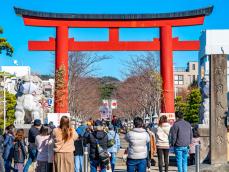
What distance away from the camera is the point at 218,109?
12891 millimetres

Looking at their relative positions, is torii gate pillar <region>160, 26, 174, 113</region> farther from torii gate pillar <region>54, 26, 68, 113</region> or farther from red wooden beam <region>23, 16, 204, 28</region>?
torii gate pillar <region>54, 26, 68, 113</region>

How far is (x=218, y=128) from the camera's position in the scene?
1283 centimetres

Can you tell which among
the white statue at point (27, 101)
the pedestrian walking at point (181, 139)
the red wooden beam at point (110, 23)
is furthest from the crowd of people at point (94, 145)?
the red wooden beam at point (110, 23)

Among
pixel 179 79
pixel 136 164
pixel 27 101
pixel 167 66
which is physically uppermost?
pixel 179 79

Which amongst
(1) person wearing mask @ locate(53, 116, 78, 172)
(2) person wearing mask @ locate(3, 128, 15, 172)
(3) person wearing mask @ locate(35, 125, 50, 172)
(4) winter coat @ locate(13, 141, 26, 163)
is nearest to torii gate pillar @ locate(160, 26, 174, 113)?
(2) person wearing mask @ locate(3, 128, 15, 172)

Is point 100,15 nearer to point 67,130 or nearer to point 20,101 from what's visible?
point 20,101

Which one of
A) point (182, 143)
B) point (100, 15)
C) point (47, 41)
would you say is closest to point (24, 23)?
point (47, 41)

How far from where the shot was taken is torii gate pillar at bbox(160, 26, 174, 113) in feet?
100

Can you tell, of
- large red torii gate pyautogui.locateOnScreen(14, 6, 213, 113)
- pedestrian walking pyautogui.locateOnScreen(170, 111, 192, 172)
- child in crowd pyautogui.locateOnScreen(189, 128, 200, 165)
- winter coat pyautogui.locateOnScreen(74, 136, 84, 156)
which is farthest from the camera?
large red torii gate pyautogui.locateOnScreen(14, 6, 213, 113)

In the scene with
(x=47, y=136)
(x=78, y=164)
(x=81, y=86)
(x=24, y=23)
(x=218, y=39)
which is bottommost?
(x=78, y=164)

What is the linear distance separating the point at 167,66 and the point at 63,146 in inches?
838

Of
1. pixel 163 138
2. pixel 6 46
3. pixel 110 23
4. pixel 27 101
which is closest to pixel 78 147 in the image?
pixel 163 138

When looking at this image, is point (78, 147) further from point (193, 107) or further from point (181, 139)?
point (193, 107)

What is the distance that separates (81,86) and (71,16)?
14.1 metres
